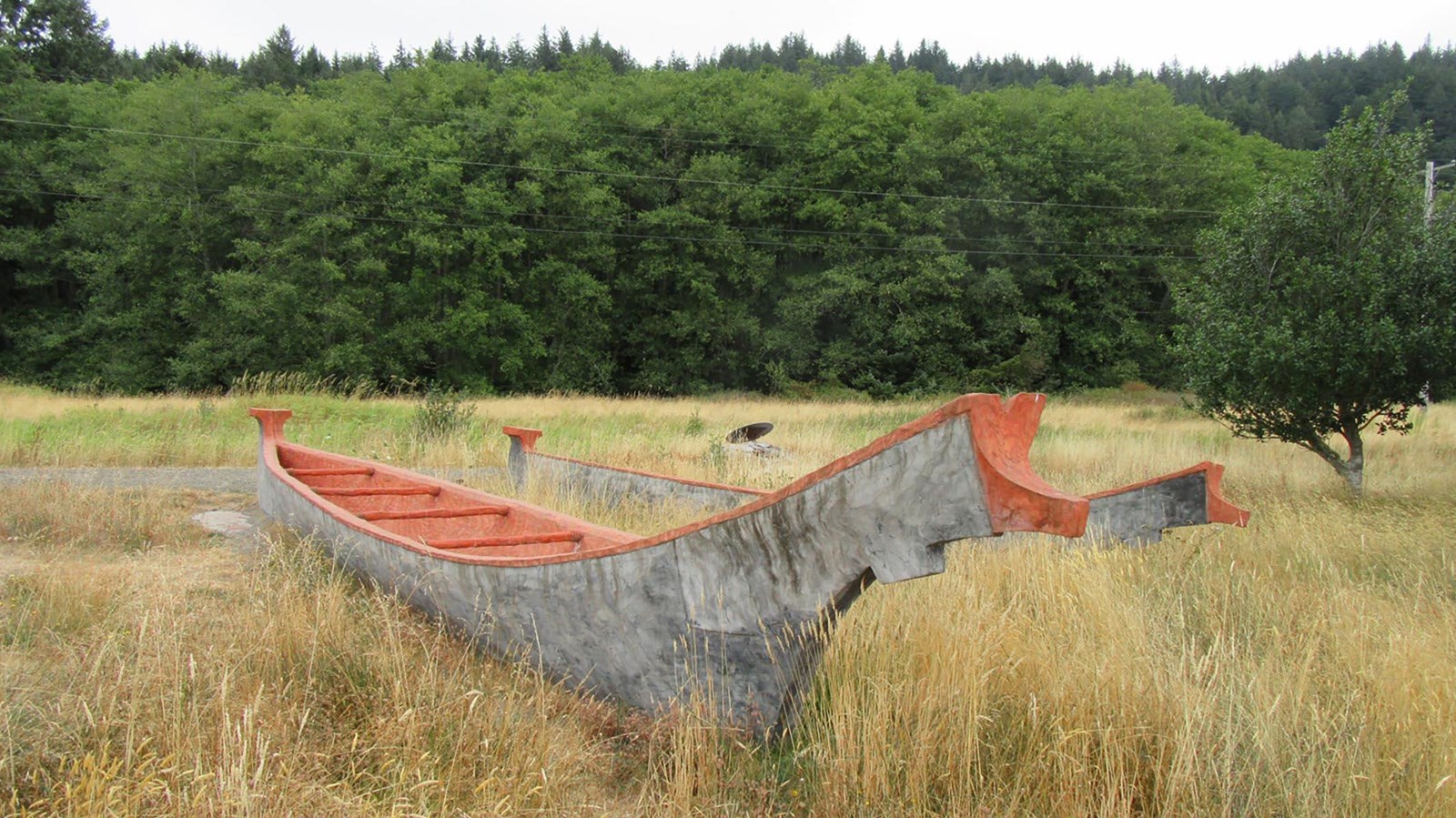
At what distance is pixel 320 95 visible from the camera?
48.5 m

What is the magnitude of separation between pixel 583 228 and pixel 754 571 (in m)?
38.9

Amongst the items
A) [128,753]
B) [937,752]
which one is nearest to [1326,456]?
[937,752]

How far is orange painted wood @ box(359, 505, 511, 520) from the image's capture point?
19.8 feet

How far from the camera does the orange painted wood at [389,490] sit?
23.1 feet

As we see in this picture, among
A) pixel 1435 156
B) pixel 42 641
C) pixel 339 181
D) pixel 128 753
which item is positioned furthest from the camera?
pixel 1435 156

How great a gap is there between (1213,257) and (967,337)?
96.3 ft

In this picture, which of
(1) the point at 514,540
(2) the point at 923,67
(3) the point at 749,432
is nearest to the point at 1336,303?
(3) the point at 749,432

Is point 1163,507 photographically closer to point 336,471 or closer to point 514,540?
point 514,540

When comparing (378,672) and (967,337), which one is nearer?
Result: (378,672)

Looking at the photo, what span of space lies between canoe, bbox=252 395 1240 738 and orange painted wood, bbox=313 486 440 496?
7.53 feet

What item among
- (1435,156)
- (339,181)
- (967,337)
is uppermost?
(1435,156)

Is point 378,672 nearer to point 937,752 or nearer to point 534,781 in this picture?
point 534,781

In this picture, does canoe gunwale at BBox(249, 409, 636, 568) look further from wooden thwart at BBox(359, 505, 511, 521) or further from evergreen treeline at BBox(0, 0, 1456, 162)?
evergreen treeline at BBox(0, 0, 1456, 162)

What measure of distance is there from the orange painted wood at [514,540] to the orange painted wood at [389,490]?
2.07 m
